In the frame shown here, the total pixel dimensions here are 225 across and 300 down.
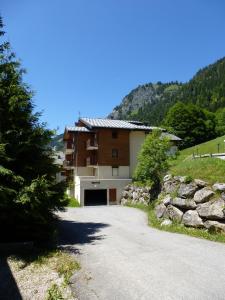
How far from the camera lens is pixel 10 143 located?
14.9 m

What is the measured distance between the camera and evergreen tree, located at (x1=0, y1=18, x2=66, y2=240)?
13.8 m

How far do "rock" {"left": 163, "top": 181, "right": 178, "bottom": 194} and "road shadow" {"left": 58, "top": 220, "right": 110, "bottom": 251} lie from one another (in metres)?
5.06

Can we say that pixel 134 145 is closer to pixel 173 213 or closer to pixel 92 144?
pixel 92 144

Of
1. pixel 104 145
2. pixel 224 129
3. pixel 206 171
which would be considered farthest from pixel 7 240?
pixel 224 129

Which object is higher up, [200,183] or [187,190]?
[200,183]

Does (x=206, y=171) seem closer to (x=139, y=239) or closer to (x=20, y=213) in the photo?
(x=139, y=239)

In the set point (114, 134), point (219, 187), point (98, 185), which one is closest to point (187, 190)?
point (219, 187)

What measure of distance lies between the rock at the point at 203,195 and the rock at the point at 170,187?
3.03 meters

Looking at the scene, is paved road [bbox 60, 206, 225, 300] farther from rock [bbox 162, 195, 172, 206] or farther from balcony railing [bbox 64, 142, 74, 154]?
balcony railing [bbox 64, 142, 74, 154]

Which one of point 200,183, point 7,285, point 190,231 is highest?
point 200,183

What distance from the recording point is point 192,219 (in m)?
18.0

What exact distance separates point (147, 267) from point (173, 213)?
9013mm

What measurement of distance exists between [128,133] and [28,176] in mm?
32617

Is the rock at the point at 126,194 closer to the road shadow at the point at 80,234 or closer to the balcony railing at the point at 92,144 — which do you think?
the balcony railing at the point at 92,144
